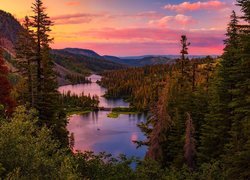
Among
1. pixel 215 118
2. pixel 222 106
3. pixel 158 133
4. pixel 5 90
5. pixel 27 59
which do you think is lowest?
pixel 158 133

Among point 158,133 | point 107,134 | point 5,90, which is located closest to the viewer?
point 5,90

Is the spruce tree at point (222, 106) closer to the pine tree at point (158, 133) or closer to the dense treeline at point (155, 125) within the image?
the dense treeline at point (155, 125)

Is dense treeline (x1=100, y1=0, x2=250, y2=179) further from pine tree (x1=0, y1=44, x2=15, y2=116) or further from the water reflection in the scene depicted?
the water reflection

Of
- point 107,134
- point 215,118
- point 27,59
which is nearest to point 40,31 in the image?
point 27,59

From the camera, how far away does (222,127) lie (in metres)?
39.2

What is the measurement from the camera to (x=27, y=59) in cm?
4056

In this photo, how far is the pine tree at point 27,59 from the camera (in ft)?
131

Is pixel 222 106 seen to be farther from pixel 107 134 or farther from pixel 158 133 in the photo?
pixel 107 134

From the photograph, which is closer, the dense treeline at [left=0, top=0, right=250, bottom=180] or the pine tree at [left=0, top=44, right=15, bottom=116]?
the dense treeline at [left=0, top=0, right=250, bottom=180]

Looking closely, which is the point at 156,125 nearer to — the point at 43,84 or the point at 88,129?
the point at 43,84

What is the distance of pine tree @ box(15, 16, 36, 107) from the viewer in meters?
39.8

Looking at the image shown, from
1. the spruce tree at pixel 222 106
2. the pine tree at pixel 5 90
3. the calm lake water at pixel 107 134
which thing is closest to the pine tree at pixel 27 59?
the pine tree at pixel 5 90

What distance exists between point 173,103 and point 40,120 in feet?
77.7

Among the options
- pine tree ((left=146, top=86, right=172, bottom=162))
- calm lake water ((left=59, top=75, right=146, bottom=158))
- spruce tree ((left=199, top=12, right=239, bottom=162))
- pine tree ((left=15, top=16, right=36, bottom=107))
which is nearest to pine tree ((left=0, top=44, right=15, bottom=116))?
pine tree ((left=15, top=16, right=36, bottom=107))
